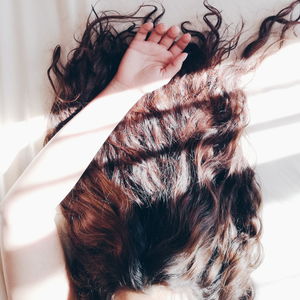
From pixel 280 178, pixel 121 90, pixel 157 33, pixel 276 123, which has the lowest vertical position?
pixel 280 178

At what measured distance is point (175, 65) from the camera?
1.05m

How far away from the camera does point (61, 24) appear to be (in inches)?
43.7

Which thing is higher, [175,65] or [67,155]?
[175,65]

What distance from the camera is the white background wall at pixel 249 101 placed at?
110cm

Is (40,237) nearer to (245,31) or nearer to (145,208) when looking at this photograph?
(145,208)

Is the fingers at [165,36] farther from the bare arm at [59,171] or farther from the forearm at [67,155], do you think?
the forearm at [67,155]

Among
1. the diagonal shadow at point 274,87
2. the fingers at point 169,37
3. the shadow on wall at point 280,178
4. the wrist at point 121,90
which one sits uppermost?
the fingers at point 169,37

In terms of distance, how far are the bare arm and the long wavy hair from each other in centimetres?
4

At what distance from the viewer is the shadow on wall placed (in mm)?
1111

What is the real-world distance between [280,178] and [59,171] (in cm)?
53

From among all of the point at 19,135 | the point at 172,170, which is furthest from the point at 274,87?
the point at 19,135

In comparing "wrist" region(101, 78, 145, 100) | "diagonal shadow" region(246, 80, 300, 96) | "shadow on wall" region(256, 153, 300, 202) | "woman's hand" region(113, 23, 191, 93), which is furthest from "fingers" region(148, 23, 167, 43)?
"shadow on wall" region(256, 153, 300, 202)

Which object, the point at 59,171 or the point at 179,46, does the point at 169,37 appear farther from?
the point at 59,171

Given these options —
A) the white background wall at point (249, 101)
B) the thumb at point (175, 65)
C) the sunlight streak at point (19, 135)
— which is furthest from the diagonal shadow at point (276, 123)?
the sunlight streak at point (19, 135)
